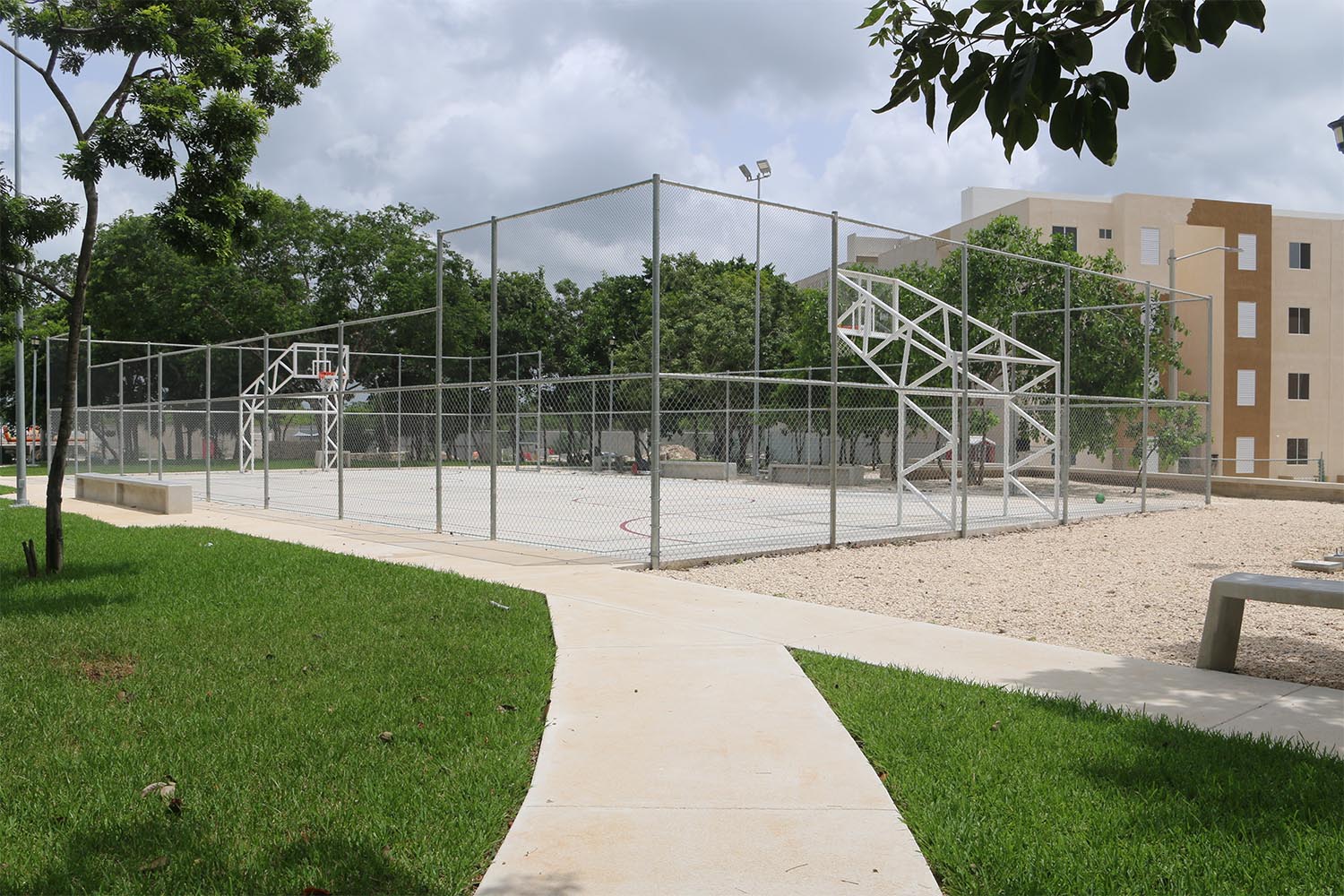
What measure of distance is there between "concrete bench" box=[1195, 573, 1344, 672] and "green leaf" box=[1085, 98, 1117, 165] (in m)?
4.34

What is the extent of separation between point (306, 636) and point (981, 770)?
4311 mm

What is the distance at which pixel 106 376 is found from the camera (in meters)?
37.0

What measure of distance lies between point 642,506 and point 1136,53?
17389 millimetres

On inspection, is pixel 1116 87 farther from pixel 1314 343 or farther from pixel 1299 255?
pixel 1299 255

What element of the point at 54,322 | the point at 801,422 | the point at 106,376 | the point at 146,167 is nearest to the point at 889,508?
the point at 801,422

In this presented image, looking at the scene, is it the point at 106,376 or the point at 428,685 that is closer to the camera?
the point at 428,685

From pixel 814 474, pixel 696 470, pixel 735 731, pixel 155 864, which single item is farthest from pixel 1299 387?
pixel 155 864

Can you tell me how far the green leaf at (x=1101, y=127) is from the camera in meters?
2.61

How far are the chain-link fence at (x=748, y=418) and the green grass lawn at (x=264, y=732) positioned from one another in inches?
152

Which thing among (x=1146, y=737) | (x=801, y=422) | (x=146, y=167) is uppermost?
(x=146, y=167)

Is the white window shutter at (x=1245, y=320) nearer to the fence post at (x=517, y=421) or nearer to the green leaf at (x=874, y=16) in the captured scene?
the fence post at (x=517, y=421)

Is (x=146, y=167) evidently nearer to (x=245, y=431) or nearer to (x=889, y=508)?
(x=889, y=508)

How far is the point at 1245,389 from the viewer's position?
38656 millimetres

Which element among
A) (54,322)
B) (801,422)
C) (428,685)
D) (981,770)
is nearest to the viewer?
(981,770)
